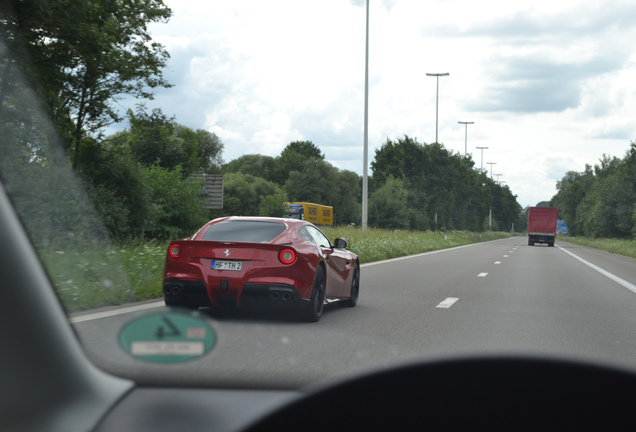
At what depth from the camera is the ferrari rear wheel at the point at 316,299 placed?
8.45m

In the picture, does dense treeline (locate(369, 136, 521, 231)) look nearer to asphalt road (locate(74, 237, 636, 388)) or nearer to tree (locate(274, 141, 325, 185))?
tree (locate(274, 141, 325, 185))

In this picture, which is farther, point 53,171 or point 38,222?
point 53,171

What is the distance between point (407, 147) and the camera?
8038cm

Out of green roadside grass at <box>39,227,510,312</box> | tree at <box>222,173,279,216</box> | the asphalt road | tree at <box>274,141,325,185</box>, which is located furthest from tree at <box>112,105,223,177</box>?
tree at <box>274,141,325,185</box>

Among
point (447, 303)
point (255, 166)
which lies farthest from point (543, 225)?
point (255, 166)

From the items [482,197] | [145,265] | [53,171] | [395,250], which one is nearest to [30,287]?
[145,265]

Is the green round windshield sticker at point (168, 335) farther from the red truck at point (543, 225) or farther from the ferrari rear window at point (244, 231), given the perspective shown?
the red truck at point (543, 225)

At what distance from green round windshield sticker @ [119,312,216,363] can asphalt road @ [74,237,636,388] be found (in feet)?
0.20

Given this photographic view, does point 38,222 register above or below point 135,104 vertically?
below

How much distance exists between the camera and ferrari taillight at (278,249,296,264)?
8.24m

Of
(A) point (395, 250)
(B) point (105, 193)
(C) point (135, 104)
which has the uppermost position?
(C) point (135, 104)

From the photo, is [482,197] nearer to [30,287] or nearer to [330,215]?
[330,215]

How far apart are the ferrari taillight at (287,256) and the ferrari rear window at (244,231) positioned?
16.5 inches

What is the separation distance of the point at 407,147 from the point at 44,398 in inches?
3114
